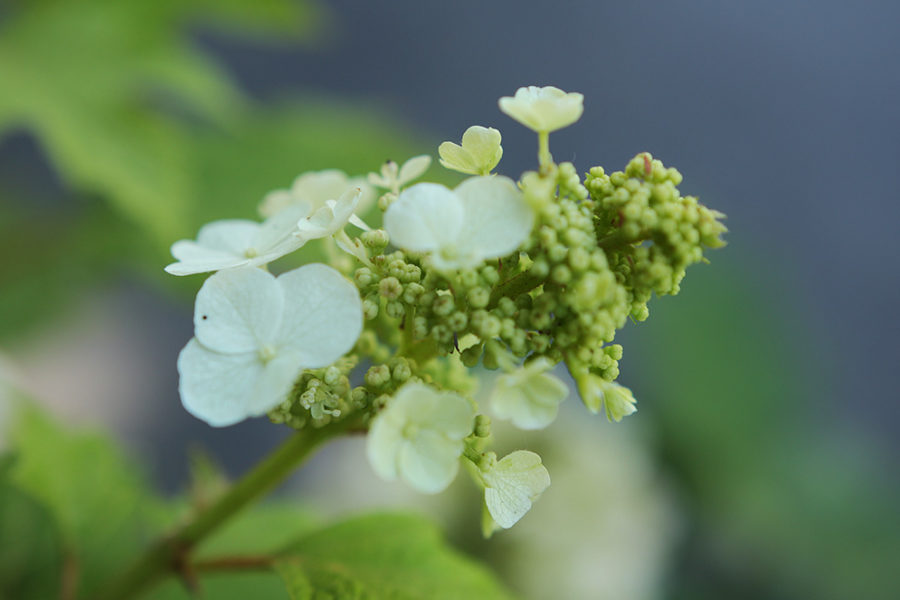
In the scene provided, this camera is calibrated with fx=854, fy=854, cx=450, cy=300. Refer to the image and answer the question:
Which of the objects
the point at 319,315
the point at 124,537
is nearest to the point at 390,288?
the point at 319,315

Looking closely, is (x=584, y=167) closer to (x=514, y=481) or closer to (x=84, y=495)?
(x=84, y=495)

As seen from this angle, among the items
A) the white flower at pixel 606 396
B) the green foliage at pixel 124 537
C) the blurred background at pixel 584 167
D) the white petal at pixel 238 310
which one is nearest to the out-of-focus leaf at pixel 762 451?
the blurred background at pixel 584 167

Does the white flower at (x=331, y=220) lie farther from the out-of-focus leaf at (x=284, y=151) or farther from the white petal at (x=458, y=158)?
the out-of-focus leaf at (x=284, y=151)

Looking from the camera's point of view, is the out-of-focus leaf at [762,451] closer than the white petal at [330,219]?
No

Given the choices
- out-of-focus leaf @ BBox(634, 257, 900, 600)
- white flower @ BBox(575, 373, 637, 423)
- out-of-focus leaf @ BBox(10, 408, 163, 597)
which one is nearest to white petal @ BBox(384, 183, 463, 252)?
white flower @ BBox(575, 373, 637, 423)

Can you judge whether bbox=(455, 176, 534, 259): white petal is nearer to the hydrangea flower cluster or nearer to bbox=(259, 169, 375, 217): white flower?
the hydrangea flower cluster

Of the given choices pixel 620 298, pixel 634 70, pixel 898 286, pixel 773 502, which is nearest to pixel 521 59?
pixel 634 70
